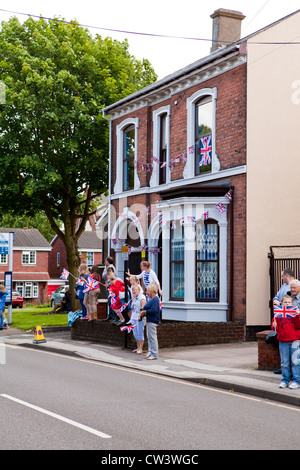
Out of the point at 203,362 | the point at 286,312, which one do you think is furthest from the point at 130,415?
the point at 203,362

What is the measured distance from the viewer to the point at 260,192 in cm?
1773

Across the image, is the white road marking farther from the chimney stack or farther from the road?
the chimney stack

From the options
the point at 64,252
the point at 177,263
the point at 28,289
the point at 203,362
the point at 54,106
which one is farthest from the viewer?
the point at 64,252

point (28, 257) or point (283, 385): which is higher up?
point (28, 257)

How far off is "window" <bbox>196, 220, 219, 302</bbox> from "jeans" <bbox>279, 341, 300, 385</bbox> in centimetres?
747

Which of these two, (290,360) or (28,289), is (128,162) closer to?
(290,360)

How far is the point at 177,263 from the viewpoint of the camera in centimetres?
1944

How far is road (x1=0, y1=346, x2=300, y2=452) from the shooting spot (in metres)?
6.81

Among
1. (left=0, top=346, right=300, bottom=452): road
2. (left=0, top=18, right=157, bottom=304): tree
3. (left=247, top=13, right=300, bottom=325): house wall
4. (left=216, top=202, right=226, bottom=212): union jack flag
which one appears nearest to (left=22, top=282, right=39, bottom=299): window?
(left=0, top=18, right=157, bottom=304): tree

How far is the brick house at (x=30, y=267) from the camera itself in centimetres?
6419

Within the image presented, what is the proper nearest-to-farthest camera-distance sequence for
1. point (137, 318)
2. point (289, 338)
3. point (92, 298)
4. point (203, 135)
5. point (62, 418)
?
1. point (62, 418)
2. point (289, 338)
3. point (137, 318)
4. point (92, 298)
5. point (203, 135)

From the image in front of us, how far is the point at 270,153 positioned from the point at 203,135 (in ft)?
8.71

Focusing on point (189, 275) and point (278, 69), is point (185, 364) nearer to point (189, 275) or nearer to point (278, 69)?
point (189, 275)
